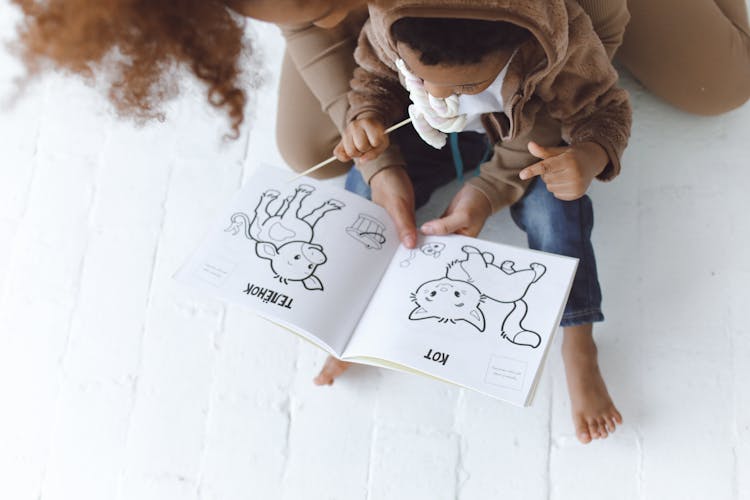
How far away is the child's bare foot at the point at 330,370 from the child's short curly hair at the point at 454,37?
450 mm

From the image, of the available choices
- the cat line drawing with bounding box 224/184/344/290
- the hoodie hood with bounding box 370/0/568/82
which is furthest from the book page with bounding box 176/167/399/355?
the hoodie hood with bounding box 370/0/568/82

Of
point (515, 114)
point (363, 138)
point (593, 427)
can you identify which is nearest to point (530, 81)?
point (515, 114)

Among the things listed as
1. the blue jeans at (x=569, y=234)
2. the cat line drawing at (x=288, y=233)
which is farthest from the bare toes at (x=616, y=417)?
the cat line drawing at (x=288, y=233)

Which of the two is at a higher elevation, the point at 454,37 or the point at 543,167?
the point at 454,37

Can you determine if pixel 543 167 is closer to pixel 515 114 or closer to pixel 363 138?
pixel 515 114

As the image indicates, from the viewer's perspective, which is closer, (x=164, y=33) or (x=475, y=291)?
(x=164, y=33)

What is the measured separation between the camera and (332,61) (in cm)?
83

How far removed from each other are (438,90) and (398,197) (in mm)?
227

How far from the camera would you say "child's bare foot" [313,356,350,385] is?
0.87 metres

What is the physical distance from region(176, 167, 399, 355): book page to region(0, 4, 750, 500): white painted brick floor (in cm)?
18

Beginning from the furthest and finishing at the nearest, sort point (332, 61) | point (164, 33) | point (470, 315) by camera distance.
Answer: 1. point (332, 61)
2. point (470, 315)
3. point (164, 33)

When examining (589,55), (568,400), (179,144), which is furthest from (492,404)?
(179,144)

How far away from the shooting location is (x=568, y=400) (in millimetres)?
852

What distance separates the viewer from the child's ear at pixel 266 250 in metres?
0.77
